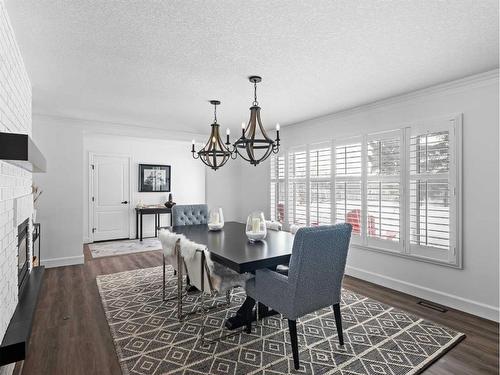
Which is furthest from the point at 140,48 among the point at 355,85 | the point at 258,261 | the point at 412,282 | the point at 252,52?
the point at 412,282

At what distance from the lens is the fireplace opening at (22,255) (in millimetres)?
2311

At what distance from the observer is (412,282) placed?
3441 mm

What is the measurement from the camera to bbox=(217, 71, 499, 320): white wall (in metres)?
2.82

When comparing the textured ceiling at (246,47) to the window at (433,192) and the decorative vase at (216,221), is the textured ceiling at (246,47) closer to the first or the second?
the window at (433,192)

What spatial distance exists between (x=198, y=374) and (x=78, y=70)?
2.82 m

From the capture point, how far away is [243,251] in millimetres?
2410

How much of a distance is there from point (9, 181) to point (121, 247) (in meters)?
4.68

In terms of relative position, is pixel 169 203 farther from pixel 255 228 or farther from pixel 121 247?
pixel 255 228

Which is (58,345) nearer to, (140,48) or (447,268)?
(140,48)

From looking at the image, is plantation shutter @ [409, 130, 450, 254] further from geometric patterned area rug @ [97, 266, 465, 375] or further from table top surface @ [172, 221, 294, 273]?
table top surface @ [172, 221, 294, 273]

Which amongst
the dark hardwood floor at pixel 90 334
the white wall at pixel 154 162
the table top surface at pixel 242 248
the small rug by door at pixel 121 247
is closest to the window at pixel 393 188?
the dark hardwood floor at pixel 90 334

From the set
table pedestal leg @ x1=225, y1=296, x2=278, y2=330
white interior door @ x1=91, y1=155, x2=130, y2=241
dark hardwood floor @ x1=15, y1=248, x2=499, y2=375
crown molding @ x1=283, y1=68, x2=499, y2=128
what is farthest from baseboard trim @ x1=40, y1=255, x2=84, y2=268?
crown molding @ x1=283, y1=68, x2=499, y2=128

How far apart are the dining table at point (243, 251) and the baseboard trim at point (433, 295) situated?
1583 mm

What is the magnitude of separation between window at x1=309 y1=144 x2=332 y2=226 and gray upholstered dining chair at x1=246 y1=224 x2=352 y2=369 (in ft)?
7.10
